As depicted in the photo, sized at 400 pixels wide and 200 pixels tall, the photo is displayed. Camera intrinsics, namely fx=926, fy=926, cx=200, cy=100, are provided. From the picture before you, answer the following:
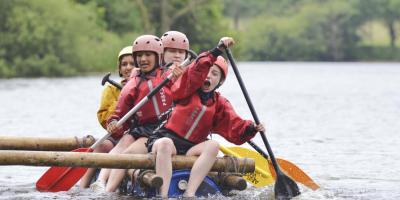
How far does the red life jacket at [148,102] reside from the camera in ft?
31.0

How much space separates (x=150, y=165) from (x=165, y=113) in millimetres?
774

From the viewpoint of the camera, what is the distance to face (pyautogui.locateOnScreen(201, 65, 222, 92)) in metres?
9.01

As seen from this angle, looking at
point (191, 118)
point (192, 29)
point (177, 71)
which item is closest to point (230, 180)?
point (191, 118)

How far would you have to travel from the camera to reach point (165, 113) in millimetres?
9477

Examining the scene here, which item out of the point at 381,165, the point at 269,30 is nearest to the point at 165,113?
the point at 381,165

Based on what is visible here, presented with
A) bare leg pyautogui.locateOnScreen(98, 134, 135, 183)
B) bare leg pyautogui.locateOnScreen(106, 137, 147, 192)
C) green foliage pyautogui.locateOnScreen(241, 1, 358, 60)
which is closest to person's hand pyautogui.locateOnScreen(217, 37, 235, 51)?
bare leg pyautogui.locateOnScreen(106, 137, 147, 192)

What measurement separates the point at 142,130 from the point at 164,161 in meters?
0.83

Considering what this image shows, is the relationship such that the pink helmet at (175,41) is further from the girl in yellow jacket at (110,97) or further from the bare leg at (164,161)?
the bare leg at (164,161)

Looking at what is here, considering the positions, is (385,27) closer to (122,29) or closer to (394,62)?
(394,62)

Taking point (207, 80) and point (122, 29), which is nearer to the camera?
point (207, 80)

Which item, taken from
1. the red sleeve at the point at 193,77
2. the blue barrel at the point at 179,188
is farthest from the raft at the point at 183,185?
the red sleeve at the point at 193,77

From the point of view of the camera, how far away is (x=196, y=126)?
9055mm

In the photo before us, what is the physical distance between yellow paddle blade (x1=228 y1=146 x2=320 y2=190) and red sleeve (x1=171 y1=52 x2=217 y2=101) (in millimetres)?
1528

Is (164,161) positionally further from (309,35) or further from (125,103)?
(309,35)
